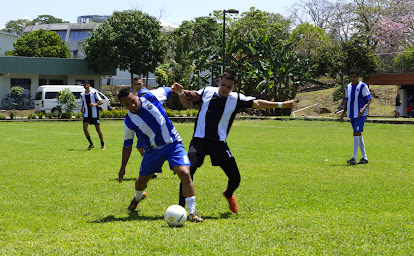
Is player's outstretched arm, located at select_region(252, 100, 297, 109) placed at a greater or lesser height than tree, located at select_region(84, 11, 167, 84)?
lesser

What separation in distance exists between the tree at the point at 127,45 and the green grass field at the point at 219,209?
3737 centimetres

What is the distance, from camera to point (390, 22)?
49781 mm

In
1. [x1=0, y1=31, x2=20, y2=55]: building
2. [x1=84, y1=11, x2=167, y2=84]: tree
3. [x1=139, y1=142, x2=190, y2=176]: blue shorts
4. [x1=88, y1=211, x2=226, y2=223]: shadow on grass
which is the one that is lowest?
[x1=88, y1=211, x2=226, y2=223]: shadow on grass

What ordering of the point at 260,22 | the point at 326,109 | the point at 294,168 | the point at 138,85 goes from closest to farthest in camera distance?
the point at 138,85 < the point at 294,168 < the point at 326,109 < the point at 260,22

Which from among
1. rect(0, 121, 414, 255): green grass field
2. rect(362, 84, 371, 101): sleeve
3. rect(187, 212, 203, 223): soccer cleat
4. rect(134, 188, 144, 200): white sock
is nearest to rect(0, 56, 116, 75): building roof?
rect(0, 121, 414, 255): green grass field

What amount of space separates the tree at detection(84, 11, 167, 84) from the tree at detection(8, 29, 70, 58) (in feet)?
58.6

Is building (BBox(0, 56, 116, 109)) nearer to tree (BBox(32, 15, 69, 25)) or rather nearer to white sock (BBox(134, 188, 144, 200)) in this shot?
white sock (BBox(134, 188, 144, 200))

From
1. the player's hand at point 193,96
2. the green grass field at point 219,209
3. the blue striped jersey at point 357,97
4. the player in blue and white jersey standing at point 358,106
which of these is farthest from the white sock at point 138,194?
the blue striped jersey at point 357,97

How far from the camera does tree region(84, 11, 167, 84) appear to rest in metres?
49.8

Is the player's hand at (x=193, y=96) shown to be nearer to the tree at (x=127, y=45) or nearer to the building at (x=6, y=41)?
the tree at (x=127, y=45)

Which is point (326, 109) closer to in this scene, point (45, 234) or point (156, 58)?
point (156, 58)

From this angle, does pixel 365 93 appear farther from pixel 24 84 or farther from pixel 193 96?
pixel 24 84

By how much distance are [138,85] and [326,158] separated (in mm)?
6392

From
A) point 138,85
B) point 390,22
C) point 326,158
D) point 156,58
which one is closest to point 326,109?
Result: point 390,22
